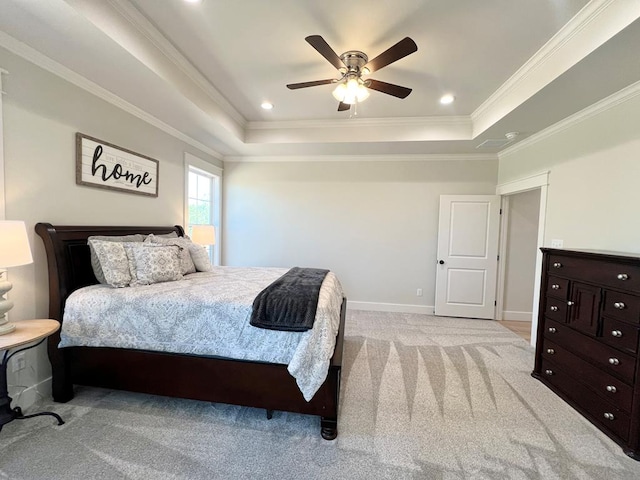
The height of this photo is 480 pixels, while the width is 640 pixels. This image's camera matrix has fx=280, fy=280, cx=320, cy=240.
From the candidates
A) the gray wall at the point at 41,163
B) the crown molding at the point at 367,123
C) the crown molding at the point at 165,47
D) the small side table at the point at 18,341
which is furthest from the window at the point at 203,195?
the small side table at the point at 18,341

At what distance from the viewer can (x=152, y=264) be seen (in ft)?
8.02

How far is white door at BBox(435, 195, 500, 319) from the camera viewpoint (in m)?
4.35

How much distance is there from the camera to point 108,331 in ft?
6.67

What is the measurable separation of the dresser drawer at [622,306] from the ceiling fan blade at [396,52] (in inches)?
86.5

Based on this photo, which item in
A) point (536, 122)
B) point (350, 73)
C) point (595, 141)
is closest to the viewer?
point (350, 73)

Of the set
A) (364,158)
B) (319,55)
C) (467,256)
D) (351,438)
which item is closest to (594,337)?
(351,438)

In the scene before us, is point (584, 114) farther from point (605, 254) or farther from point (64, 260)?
point (64, 260)

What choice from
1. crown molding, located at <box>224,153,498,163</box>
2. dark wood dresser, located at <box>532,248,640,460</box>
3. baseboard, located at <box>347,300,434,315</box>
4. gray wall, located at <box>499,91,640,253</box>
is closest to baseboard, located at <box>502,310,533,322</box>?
baseboard, located at <box>347,300,434,315</box>

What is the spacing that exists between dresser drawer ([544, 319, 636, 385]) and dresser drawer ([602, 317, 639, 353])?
1.7 inches

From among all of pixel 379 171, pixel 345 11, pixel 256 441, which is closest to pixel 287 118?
pixel 379 171

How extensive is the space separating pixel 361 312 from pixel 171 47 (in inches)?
160

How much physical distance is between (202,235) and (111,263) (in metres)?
1.59

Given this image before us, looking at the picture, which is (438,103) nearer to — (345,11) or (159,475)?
(345,11)

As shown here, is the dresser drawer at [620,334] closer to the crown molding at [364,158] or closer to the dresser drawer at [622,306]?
the dresser drawer at [622,306]
